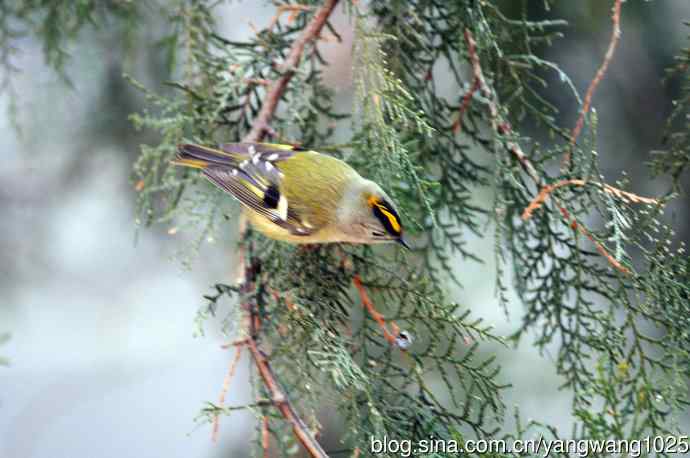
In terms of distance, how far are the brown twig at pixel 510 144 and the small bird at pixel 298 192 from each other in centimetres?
30

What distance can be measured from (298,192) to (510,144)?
70cm

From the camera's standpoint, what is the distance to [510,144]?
173 centimetres

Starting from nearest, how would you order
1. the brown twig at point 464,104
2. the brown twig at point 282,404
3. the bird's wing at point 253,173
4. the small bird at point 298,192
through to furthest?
the brown twig at point 282,404 → the brown twig at point 464,104 → the small bird at point 298,192 → the bird's wing at point 253,173

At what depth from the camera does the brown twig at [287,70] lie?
1.92m

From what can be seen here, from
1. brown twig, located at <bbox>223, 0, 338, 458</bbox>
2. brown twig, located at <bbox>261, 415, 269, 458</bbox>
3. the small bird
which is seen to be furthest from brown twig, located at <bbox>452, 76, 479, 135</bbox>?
brown twig, located at <bbox>261, 415, 269, 458</bbox>

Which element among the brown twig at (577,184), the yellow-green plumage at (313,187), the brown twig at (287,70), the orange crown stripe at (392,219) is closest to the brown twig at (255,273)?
the brown twig at (287,70)

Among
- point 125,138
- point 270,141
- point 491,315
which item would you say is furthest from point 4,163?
point 491,315

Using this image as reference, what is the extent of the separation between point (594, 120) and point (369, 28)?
511mm

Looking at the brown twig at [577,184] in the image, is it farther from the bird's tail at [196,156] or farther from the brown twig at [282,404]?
the bird's tail at [196,156]

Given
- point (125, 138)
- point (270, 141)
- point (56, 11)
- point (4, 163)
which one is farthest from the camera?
point (4, 163)

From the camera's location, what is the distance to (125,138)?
121 inches

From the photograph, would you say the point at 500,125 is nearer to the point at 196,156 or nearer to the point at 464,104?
the point at 464,104

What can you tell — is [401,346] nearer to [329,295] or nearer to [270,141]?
[329,295]

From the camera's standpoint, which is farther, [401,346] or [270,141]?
[270,141]
